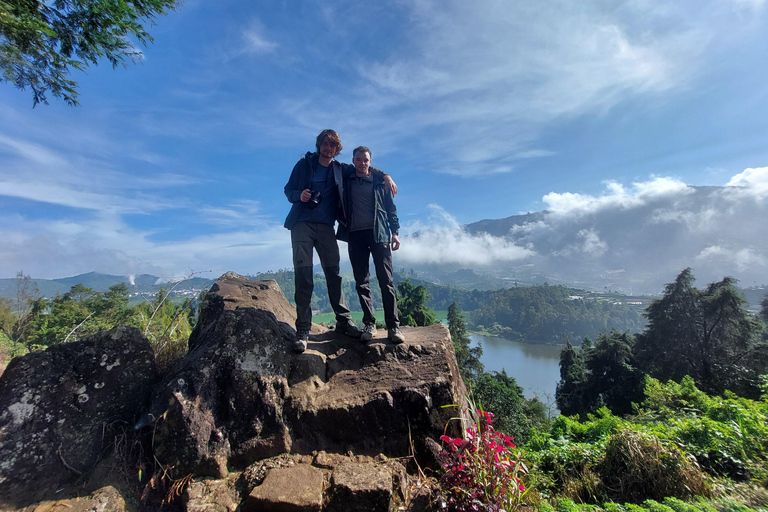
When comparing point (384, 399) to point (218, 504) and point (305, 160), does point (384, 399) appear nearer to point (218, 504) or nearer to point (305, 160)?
point (218, 504)

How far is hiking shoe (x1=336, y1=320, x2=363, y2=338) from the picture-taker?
4457 millimetres

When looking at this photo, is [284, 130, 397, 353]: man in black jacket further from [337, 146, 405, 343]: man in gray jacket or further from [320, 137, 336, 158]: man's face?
[337, 146, 405, 343]: man in gray jacket

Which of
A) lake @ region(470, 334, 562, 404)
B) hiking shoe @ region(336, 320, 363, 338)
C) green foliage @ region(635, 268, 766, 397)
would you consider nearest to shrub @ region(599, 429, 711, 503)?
hiking shoe @ region(336, 320, 363, 338)

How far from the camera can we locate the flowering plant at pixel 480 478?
238cm

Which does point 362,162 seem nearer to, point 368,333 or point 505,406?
point 368,333

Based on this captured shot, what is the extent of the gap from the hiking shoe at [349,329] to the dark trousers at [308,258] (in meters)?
0.54

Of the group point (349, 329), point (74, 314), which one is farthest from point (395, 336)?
point (74, 314)

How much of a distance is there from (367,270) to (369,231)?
61 cm

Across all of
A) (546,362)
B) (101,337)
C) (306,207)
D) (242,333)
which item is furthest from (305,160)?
(546,362)

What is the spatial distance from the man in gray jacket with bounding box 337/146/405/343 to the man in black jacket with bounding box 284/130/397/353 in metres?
0.13

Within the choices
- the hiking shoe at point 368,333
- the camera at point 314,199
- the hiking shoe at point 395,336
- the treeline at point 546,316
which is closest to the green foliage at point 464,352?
the hiking shoe at point 368,333

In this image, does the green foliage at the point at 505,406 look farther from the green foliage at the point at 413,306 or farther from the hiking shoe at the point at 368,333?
the hiking shoe at the point at 368,333

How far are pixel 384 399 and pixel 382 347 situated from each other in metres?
0.81

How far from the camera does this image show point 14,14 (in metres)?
5.02
